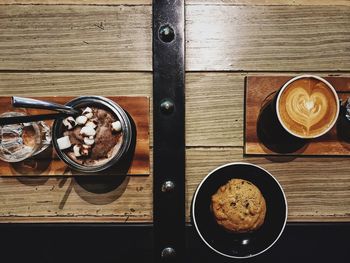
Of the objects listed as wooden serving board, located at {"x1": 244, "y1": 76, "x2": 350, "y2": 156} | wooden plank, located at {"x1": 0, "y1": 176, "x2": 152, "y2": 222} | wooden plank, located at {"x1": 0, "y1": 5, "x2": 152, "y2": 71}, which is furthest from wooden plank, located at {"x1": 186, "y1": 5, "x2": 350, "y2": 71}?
wooden plank, located at {"x1": 0, "y1": 176, "x2": 152, "y2": 222}

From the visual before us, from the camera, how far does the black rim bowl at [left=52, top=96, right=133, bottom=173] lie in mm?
1591

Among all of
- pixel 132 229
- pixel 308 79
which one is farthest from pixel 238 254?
pixel 308 79

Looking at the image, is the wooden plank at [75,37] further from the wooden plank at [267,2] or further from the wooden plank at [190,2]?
the wooden plank at [267,2]

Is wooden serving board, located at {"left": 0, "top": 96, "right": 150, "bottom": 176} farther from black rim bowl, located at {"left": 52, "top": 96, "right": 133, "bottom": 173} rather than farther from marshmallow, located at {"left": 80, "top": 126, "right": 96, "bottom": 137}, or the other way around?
marshmallow, located at {"left": 80, "top": 126, "right": 96, "bottom": 137}

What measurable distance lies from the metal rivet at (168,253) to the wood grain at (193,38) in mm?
1131

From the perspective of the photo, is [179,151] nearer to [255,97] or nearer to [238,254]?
[255,97]

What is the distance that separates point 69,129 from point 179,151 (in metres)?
0.65

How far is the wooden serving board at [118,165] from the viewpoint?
69.6 inches

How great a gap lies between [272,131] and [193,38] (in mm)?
756

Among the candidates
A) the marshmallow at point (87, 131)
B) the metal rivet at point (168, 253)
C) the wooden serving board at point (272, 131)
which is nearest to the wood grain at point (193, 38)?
the wooden serving board at point (272, 131)

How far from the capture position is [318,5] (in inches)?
70.9

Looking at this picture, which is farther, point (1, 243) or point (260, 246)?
point (1, 243)

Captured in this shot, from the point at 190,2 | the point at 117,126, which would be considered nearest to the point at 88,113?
the point at 117,126

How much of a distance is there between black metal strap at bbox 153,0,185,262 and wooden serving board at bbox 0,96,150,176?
0.07 metres
